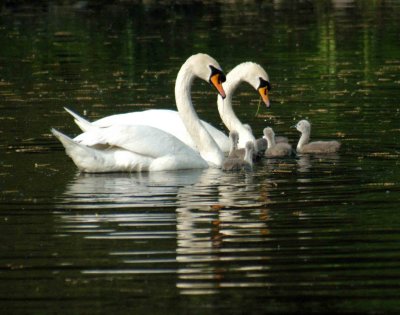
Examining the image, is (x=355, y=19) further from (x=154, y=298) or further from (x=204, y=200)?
(x=154, y=298)

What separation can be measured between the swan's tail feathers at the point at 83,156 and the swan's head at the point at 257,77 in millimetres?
3264

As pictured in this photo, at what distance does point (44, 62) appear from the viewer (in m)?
27.8

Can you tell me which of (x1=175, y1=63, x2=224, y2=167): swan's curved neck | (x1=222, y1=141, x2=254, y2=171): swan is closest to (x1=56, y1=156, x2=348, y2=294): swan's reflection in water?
(x1=222, y1=141, x2=254, y2=171): swan

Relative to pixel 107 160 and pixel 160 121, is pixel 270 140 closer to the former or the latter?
pixel 160 121

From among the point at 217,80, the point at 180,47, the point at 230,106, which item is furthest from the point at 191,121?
the point at 180,47

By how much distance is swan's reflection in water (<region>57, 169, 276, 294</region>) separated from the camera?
1004cm

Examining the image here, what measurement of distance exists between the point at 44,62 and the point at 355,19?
437 inches

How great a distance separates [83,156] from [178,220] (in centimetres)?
316

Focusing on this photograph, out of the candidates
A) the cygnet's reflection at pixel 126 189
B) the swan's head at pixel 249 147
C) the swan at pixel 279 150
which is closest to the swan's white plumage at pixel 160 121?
the swan at pixel 279 150

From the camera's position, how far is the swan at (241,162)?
1509 cm

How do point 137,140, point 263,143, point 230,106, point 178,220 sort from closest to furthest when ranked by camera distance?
point 178,220, point 137,140, point 263,143, point 230,106

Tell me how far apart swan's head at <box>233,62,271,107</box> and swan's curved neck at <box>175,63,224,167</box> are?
1.48 m

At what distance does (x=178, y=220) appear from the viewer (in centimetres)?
1180

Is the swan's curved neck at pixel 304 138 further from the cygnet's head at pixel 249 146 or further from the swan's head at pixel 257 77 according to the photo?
the cygnet's head at pixel 249 146
